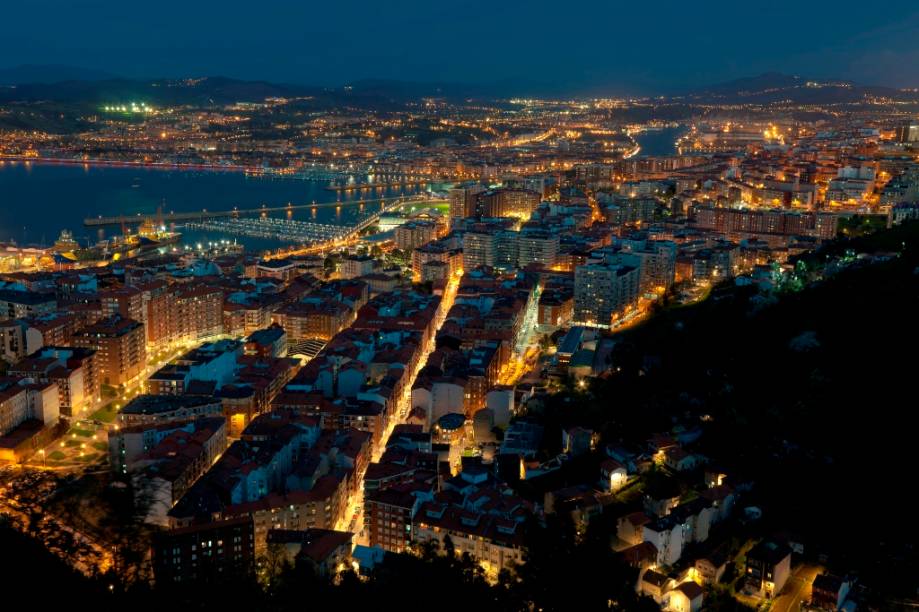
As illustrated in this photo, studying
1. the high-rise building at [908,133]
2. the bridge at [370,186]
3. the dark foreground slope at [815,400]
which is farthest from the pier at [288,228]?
the high-rise building at [908,133]

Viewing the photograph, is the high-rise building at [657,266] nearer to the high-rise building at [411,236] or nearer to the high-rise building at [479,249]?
the high-rise building at [479,249]

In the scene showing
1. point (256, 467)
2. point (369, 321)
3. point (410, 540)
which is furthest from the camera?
point (369, 321)

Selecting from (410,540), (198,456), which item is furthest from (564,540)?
(198,456)

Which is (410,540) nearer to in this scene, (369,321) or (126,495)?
(126,495)

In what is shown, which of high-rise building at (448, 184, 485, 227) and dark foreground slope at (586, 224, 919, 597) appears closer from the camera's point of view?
dark foreground slope at (586, 224, 919, 597)

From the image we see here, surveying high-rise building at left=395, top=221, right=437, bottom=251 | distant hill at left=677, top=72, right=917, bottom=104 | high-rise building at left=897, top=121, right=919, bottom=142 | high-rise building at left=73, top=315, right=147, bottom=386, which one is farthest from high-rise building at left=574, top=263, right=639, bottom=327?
distant hill at left=677, top=72, right=917, bottom=104

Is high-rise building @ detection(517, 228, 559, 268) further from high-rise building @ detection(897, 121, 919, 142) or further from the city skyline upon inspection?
high-rise building @ detection(897, 121, 919, 142)
